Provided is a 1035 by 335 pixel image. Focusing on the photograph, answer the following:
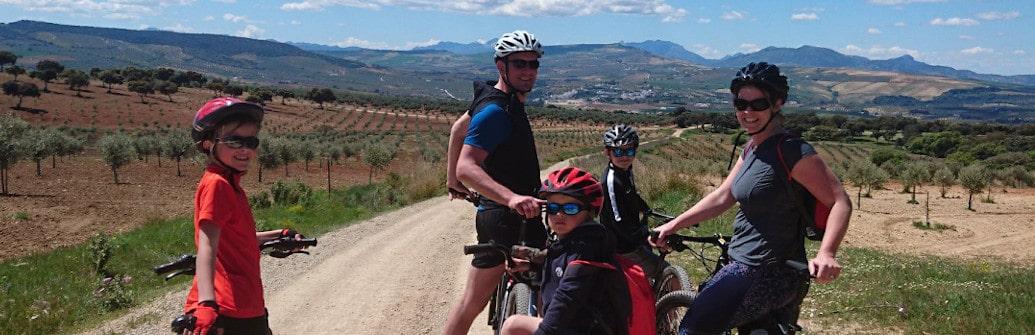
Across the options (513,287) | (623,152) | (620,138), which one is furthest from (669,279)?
Result: (513,287)

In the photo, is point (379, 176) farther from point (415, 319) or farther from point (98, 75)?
point (98, 75)

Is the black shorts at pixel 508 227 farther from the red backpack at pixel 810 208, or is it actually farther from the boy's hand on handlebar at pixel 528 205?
the red backpack at pixel 810 208

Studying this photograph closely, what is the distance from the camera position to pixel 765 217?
11.0ft

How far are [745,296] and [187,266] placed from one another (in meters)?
2.64

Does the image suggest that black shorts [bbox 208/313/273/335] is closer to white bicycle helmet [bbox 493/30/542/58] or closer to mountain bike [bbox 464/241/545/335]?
mountain bike [bbox 464/241/545/335]

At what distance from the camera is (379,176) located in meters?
41.4

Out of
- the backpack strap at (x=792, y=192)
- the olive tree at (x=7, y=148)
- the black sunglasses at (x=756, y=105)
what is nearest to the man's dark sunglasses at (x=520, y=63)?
the black sunglasses at (x=756, y=105)

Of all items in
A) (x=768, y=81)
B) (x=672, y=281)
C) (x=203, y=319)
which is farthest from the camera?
(x=672, y=281)

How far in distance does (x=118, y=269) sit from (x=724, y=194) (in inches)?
495

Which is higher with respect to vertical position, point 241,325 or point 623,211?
point 623,211

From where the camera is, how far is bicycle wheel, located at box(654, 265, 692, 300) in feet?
16.5

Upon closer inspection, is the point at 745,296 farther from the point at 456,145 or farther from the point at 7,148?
the point at 7,148

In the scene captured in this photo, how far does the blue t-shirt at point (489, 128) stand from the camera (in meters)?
3.83

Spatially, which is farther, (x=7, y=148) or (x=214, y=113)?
(x=7, y=148)
